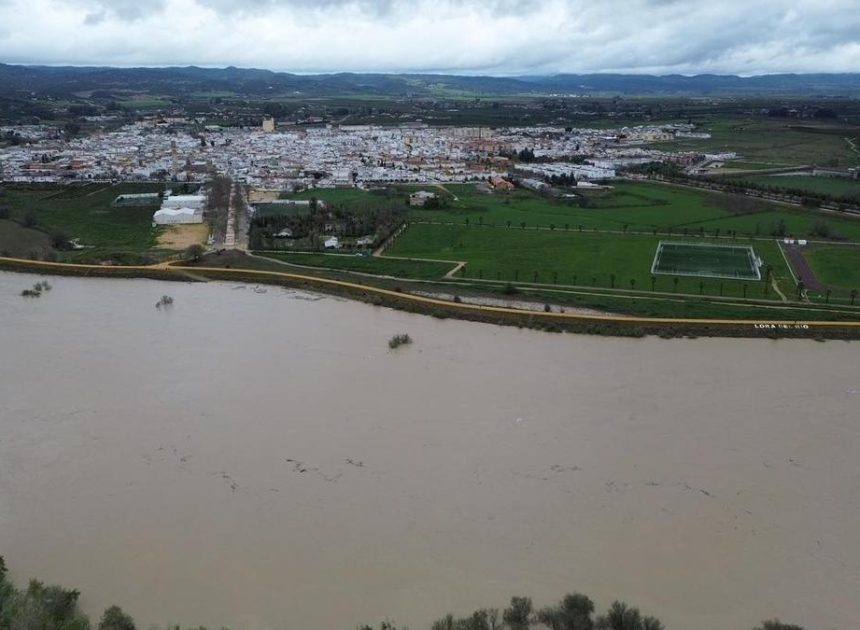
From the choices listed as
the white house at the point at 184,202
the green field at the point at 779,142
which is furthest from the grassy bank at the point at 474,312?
the green field at the point at 779,142

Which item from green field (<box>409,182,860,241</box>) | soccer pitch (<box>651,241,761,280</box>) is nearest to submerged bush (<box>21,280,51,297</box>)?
green field (<box>409,182,860,241</box>)

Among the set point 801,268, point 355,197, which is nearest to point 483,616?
point 801,268

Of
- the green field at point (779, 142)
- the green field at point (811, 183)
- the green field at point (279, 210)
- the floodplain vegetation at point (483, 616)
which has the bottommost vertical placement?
the floodplain vegetation at point (483, 616)

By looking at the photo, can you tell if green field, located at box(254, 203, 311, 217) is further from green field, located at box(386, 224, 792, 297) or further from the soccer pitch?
the soccer pitch

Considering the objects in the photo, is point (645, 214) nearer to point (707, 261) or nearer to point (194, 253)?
point (707, 261)

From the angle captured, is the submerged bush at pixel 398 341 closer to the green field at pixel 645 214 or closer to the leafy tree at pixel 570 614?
the leafy tree at pixel 570 614

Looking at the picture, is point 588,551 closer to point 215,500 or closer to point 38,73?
point 215,500

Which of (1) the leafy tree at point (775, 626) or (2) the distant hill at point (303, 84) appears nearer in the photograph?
(1) the leafy tree at point (775, 626)

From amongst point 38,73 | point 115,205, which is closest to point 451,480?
point 115,205
